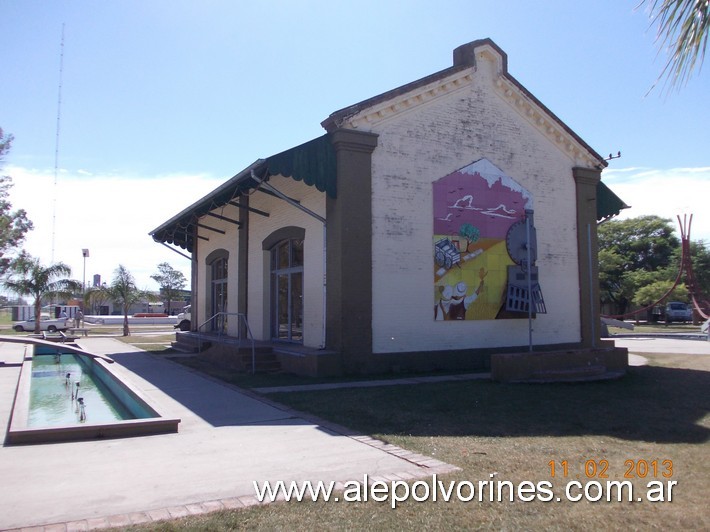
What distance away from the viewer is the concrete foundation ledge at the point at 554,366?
1275 cm

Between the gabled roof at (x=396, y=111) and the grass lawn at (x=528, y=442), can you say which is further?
the gabled roof at (x=396, y=111)

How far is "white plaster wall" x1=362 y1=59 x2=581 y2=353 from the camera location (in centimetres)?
1508

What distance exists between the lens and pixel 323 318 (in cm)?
1506

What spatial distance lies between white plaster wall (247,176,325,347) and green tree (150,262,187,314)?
206 feet

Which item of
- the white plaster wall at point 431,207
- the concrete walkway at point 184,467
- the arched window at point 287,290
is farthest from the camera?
the arched window at point 287,290

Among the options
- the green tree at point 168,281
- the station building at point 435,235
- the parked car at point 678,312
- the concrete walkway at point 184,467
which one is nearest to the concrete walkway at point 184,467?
the concrete walkway at point 184,467

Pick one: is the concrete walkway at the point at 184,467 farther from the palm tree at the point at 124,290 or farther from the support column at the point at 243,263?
the palm tree at the point at 124,290

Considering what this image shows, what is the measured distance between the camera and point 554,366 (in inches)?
521

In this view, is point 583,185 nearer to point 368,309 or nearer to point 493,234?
point 493,234

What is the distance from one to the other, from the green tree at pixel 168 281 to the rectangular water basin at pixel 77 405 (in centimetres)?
6004

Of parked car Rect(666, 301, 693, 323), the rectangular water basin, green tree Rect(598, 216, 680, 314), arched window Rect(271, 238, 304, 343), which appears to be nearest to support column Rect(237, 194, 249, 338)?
arched window Rect(271, 238, 304, 343)

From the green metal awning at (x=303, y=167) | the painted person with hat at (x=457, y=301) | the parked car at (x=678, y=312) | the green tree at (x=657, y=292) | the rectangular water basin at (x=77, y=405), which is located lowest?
the rectangular water basin at (x=77, y=405)

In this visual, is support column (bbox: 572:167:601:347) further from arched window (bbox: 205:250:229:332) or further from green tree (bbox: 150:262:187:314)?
green tree (bbox: 150:262:187:314)

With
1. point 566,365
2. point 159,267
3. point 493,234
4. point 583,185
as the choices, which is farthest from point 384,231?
point 159,267
